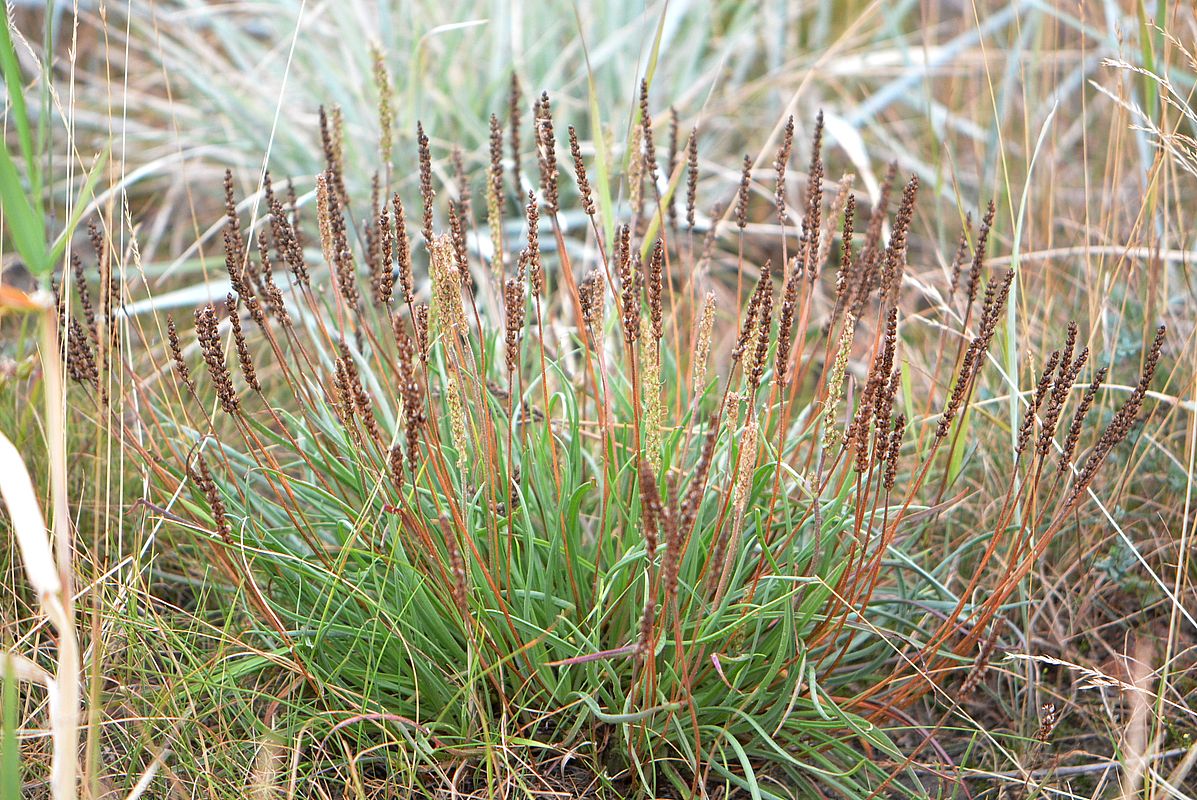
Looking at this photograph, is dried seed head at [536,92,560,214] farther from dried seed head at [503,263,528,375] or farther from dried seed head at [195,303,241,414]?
dried seed head at [195,303,241,414]

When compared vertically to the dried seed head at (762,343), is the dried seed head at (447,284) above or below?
above

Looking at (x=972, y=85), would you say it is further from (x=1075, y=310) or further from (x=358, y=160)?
(x=358, y=160)

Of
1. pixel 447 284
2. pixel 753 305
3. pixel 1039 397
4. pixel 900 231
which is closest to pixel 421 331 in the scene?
pixel 447 284

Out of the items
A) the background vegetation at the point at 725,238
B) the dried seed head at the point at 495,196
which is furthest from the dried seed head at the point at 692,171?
the dried seed head at the point at 495,196

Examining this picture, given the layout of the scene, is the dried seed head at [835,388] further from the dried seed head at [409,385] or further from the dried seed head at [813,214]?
the dried seed head at [409,385]

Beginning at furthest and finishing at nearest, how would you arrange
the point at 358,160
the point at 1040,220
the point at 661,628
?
the point at 358,160
the point at 1040,220
the point at 661,628

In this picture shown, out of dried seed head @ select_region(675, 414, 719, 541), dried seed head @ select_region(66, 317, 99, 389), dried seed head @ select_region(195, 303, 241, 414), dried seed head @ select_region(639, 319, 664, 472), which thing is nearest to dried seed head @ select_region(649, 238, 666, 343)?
dried seed head @ select_region(639, 319, 664, 472)

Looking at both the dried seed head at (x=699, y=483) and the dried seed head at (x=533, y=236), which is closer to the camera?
the dried seed head at (x=699, y=483)

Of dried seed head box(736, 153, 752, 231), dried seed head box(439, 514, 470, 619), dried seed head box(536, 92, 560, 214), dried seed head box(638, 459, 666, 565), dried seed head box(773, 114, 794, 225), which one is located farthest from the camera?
dried seed head box(736, 153, 752, 231)

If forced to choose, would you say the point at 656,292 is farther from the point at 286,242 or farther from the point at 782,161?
the point at 286,242

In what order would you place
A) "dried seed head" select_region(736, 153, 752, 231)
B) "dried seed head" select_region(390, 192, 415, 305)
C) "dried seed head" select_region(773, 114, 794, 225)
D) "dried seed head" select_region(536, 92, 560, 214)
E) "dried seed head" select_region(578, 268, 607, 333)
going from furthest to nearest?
"dried seed head" select_region(736, 153, 752, 231) → "dried seed head" select_region(773, 114, 794, 225) → "dried seed head" select_region(536, 92, 560, 214) → "dried seed head" select_region(578, 268, 607, 333) → "dried seed head" select_region(390, 192, 415, 305)

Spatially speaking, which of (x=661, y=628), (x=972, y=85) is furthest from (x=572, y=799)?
(x=972, y=85)
